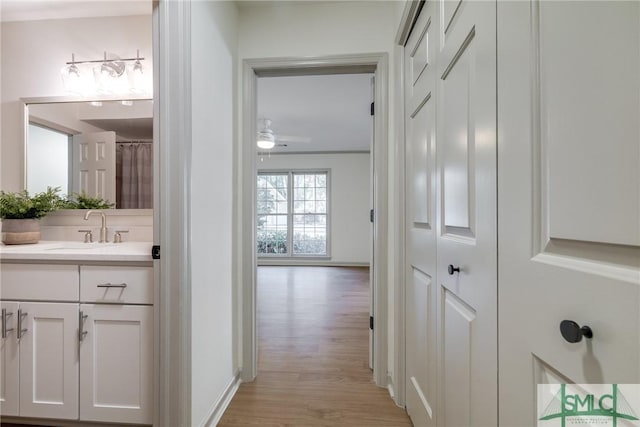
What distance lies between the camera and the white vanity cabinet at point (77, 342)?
1.27m

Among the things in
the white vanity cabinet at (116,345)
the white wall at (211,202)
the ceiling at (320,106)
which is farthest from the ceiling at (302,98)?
the white vanity cabinet at (116,345)

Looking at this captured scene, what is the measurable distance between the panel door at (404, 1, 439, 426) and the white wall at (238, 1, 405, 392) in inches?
9.6

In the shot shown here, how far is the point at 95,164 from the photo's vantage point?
6.40ft

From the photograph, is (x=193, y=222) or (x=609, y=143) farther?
(x=193, y=222)

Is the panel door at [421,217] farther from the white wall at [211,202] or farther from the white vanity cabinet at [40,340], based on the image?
the white vanity cabinet at [40,340]

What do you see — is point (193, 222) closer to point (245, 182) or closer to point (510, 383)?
point (245, 182)

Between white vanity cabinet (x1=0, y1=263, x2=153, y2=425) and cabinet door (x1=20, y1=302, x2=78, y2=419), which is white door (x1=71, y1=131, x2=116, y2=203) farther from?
cabinet door (x1=20, y1=302, x2=78, y2=419)

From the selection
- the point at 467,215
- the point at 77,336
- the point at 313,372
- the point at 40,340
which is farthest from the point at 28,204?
the point at 467,215

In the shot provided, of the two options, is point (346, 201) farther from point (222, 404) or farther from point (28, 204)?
point (28, 204)

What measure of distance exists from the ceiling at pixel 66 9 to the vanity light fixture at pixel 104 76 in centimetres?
25

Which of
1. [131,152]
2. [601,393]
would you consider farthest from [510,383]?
[131,152]

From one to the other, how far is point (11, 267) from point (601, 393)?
2.14m

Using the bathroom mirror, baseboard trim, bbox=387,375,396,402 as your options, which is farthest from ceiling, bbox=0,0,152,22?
baseboard trim, bbox=387,375,396,402

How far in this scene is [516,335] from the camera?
25.2 inches
